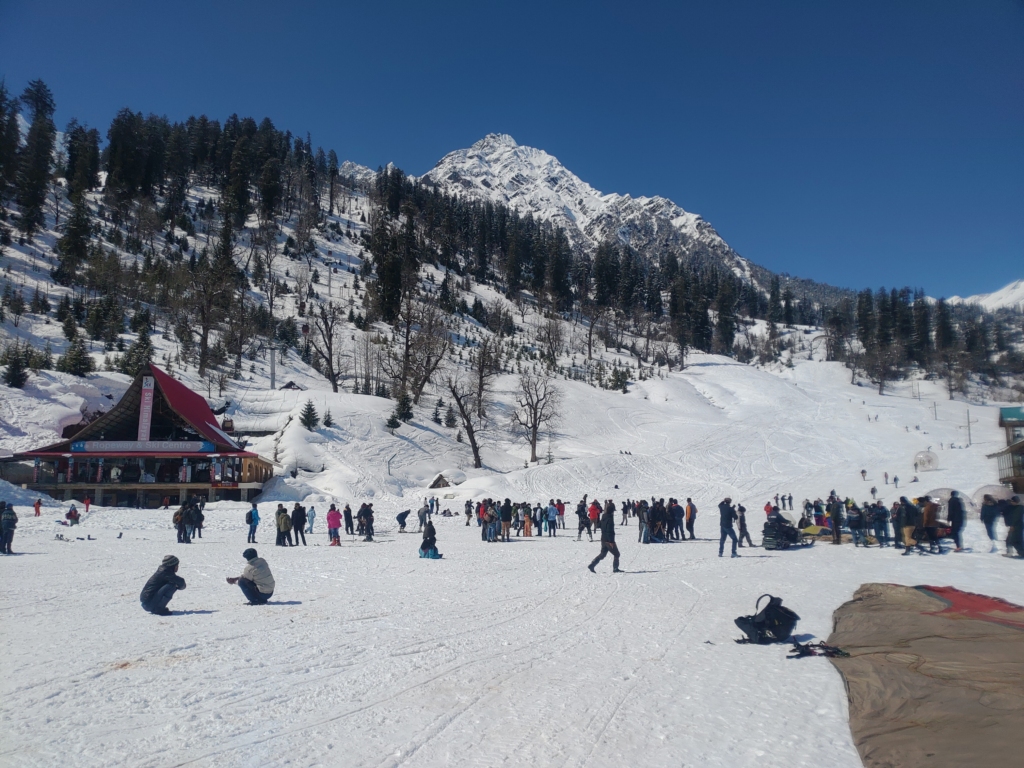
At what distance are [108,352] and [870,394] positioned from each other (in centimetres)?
7065

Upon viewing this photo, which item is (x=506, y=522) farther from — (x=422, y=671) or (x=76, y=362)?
(x=76, y=362)

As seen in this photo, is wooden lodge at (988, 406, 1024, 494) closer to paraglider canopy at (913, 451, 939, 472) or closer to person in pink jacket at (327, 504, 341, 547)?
paraglider canopy at (913, 451, 939, 472)

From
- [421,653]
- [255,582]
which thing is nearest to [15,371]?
[255,582]

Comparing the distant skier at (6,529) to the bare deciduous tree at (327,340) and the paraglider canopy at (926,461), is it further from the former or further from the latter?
the paraglider canopy at (926,461)

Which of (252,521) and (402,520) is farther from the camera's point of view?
(402,520)

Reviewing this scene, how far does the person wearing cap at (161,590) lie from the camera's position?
27.5ft

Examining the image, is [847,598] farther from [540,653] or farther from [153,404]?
[153,404]

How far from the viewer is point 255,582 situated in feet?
30.8

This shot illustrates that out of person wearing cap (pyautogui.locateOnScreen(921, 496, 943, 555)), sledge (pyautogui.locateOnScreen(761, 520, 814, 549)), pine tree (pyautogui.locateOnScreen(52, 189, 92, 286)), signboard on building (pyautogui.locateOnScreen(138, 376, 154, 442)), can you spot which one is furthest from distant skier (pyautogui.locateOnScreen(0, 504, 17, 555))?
pine tree (pyautogui.locateOnScreen(52, 189, 92, 286))

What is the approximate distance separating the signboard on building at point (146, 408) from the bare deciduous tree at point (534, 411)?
2340 centimetres

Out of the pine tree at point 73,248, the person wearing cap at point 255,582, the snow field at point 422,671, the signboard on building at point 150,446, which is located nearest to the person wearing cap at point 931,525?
the snow field at point 422,671

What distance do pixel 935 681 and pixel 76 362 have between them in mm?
40576

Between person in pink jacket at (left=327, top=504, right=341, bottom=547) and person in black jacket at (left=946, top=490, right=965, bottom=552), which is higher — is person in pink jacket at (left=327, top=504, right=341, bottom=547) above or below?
below

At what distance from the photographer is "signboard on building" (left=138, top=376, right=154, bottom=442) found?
30609 millimetres
